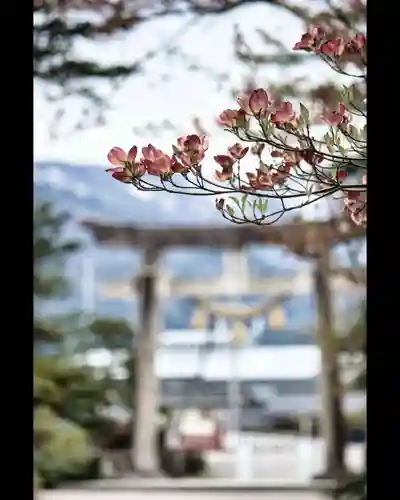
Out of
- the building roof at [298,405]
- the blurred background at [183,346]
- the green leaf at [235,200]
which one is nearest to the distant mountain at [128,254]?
the blurred background at [183,346]

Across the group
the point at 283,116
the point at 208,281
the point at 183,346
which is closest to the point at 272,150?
the point at 283,116

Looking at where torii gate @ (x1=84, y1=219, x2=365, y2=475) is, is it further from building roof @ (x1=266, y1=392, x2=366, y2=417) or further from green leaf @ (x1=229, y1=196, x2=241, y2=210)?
green leaf @ (x1=229, y1=196, x2=241, y2=210)

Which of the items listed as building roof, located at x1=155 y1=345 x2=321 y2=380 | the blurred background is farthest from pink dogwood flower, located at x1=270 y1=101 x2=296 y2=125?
building roof, located at x1=155 y1=345 x2=321 y2=380
